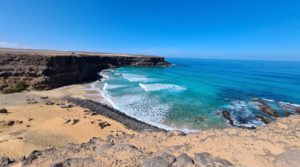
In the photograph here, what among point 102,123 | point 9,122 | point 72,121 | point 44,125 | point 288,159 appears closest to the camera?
point 288,159

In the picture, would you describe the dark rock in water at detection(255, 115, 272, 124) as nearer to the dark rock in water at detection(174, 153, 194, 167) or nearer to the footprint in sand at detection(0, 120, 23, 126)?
the dark rock in water at detection(174, 153, 194, 167)

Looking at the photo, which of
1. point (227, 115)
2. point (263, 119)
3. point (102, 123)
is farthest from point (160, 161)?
point (263, 119)

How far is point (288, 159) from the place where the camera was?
612 cm

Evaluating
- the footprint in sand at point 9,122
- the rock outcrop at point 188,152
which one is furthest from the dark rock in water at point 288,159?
the footprint in sand at point 9,122

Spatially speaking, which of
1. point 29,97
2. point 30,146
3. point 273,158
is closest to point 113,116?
point 30,146

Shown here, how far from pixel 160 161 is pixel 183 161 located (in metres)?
0.87

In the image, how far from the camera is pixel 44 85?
29.9 meters

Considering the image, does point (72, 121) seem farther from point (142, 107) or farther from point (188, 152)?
point (188, 152)

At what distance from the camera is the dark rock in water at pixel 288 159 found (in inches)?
231

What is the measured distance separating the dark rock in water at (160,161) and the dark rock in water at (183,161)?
21 centimetres

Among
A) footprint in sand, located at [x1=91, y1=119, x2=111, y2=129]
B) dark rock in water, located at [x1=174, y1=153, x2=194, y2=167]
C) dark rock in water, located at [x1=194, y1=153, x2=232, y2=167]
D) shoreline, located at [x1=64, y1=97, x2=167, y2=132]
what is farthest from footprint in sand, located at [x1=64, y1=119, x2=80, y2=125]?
dark rock in water, located at [x1=194, y1=153, x2=232, y2=167]

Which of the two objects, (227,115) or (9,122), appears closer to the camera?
(9,122)

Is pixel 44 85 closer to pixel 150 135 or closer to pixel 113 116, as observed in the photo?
pixel 113 116

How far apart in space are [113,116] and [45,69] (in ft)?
72.8
